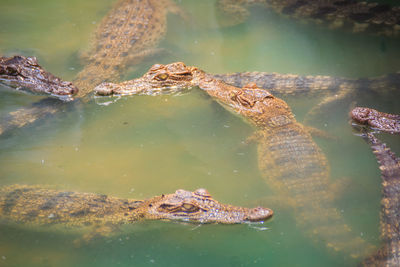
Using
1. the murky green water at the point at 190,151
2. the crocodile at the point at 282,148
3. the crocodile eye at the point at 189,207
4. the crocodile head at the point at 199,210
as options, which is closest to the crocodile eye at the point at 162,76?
the crocodile at the point at 282,148

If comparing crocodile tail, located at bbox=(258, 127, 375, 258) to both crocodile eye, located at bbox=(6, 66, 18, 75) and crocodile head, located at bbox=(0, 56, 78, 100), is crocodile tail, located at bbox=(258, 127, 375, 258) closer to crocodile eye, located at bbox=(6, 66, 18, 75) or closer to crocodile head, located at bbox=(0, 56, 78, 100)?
crocodile head, located at bbox=(0, 56, 78, 100)

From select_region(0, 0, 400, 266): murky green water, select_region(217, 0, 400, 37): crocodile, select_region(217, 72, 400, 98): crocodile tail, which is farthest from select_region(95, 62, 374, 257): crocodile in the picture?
select_region(217, 0, 400, 37): crocodile

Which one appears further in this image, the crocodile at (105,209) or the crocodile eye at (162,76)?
the crocodile eye at (162,76)

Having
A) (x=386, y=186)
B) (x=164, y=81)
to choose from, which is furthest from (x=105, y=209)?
(x=386, y=186)

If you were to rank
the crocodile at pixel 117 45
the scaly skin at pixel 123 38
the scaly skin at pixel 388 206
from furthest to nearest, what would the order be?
the scaly skin at pixel 123 38
the crocodile at pixel 117 45
the scaly skin at pixel 388 206

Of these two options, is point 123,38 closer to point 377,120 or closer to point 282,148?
point 282,148

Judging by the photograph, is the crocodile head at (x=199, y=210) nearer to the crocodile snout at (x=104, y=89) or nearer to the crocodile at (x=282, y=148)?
the crocodile at (x=282, y=148)

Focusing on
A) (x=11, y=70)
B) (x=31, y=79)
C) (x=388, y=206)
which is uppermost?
(x=11, y=70)
